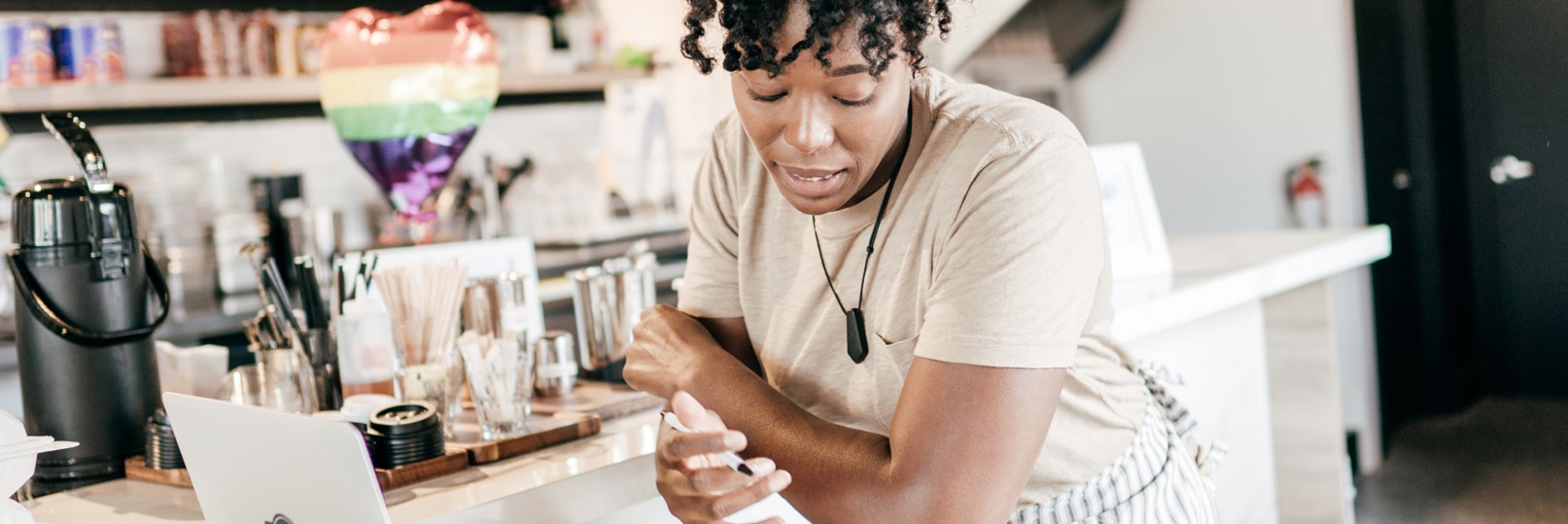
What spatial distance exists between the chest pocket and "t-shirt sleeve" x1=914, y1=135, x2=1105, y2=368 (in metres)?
0.08

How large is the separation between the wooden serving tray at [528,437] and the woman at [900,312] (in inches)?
6.0

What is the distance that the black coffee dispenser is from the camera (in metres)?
1.46

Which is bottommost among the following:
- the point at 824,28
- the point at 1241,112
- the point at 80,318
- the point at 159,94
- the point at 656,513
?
the point at 656,513

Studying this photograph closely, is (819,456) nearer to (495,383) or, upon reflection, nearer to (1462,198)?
(495,383)

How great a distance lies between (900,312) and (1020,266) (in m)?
0.17

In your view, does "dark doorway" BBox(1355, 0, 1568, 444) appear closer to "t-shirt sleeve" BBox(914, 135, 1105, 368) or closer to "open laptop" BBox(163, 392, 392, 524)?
"t-shirt sleeve" BBox(914, 135, 1105, 368)

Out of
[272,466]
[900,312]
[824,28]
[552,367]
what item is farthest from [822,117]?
[552,367]

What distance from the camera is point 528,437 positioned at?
146cm

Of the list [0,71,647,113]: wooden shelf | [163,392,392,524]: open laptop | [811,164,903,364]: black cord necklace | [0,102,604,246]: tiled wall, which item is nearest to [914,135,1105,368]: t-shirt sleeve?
[811,164,903,364]: black cord necklace

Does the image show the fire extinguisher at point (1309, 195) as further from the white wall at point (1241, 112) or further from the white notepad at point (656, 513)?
the white notepad at point (656, 513)

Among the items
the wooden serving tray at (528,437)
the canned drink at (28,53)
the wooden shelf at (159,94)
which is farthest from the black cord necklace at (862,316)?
the canned drink at (28,53)

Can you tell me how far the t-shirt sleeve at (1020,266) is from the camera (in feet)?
3.60

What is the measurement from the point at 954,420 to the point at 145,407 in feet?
3.45

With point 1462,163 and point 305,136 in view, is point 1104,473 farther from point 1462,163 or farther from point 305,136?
point 305,136
